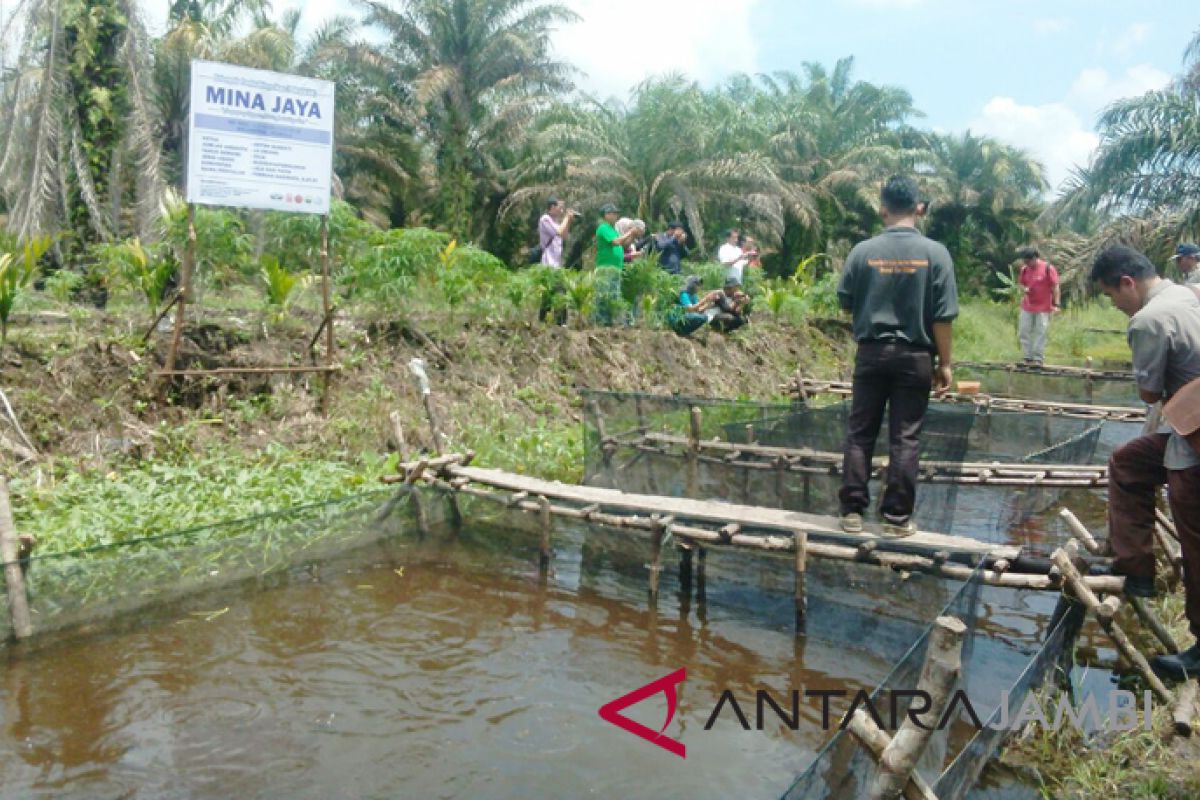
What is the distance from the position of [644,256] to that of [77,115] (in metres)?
6.86

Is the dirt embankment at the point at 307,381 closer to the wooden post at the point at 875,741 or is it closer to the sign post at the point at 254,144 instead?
the sign post at the point at 254,144

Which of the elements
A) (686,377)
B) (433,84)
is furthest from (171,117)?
(686,377)

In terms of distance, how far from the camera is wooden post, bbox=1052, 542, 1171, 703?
13.0 ft

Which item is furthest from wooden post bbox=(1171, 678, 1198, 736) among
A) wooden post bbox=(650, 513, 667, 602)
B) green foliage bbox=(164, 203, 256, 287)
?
green foliage bbox=(164, 203, 256, 287)

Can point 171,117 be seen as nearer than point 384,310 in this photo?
No

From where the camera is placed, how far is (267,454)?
24.0ft

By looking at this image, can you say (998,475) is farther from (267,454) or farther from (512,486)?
(267,454)

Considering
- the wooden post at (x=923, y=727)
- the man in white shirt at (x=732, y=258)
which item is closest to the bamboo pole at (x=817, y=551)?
the wooden post at (x=923, y=727)

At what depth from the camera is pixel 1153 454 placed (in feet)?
13.8

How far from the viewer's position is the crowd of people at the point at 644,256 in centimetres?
1089

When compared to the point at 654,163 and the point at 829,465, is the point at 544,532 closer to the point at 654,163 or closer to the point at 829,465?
the point at 829,465

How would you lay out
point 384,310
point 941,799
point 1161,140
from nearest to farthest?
point 941,799
point 384,310
point 1161,140

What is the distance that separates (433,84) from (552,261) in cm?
891

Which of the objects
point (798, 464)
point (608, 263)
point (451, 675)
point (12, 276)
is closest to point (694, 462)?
point (798, 464)
